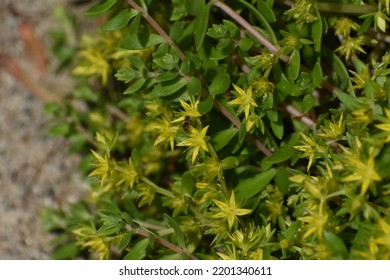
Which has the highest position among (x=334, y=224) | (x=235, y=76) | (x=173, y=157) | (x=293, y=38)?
(x=293, y=38)

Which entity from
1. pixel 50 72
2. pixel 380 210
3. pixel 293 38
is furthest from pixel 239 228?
pixel 50 72

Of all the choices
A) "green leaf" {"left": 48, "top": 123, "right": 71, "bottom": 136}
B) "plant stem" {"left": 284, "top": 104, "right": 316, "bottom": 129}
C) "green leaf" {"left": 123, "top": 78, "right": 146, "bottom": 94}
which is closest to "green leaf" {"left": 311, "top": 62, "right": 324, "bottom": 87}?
"plant stem" {"left": 284, "top": 104, "right": 316, "bottom": 129}

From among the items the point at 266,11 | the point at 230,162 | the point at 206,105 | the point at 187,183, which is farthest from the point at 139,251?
the point at 266,11

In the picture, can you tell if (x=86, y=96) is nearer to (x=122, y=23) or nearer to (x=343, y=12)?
(x=122, y=23)

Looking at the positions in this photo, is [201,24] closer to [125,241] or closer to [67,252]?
[125,241]

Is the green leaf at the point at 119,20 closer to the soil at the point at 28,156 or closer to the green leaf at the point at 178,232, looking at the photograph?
the green leaf at the point at 178,232

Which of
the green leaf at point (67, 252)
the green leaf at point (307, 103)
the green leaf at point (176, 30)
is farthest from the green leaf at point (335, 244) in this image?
the green leaf at point (67, 252)
